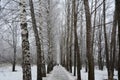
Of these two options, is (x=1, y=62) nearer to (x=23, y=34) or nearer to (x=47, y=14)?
(x=23, y=34)

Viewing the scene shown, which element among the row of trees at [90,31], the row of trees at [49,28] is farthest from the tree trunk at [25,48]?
the row of trees at [90,31]

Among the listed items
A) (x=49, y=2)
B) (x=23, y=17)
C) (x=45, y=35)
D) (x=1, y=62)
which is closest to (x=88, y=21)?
(x=23, y=17)

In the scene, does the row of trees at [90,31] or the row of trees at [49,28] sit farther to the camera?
the row of trees at [90,31]

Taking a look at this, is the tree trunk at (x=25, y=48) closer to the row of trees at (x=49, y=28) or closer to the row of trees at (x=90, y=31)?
the row of trees at (x=49, y=28)

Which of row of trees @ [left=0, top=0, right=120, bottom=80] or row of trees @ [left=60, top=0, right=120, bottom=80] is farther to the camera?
row of trees @ [left=60, top=0, right=120, bottom=80]

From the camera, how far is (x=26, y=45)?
1185 cm

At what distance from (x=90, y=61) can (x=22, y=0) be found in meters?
5.34

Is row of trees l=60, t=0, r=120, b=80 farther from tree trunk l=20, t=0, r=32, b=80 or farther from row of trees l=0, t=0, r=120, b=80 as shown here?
tree trunk l=20, t=0, r=32, b=80

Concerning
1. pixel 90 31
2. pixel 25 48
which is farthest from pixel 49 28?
pixel 25 48

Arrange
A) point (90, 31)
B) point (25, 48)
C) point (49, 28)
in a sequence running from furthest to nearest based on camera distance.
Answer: point (49, 28)
point (90, 31)
point (25, 48)

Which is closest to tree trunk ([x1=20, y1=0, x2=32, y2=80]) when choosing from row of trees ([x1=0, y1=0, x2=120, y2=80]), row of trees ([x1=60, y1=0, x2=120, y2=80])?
row of trees ([x1=0, y1=0, x2=120, y2=80])

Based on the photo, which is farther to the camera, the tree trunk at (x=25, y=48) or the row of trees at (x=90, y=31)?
the row of trees at (x=90, y=31)

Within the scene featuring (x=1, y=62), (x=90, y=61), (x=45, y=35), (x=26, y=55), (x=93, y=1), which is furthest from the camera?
(x=45, y=35)

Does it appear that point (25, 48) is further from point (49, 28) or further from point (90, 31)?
point (49, 28)
